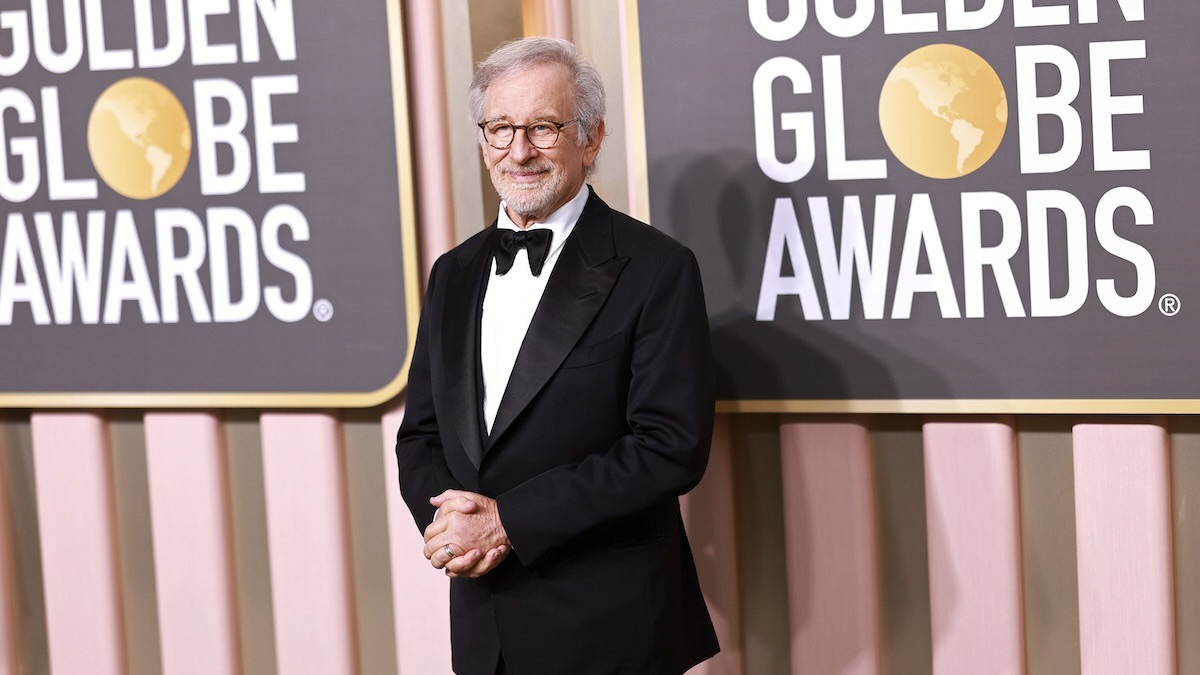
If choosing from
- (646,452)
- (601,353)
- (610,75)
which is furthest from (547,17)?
(646,452)

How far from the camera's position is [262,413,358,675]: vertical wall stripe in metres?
2.40

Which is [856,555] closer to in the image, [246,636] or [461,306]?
[461,306]

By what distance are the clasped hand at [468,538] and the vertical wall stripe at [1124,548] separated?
0.97 metres

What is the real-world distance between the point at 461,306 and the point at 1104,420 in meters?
1.05

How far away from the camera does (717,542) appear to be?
2221 mm

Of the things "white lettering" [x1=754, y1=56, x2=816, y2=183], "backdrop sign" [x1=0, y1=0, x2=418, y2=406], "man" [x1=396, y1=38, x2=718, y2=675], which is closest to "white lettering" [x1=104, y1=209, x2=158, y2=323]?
"backdrop sign" [x1=0, y1=0, x2=418, y2=406]

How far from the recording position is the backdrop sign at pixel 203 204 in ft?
7.50

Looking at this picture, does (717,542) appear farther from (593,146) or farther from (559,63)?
(559,63)

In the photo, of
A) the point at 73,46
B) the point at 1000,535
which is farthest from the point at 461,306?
the point at 73,46

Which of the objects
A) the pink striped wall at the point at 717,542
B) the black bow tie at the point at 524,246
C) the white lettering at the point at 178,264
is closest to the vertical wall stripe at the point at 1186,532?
the pink striped wall at the point at 717,542

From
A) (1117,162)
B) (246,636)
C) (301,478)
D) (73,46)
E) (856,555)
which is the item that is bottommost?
(246,636)

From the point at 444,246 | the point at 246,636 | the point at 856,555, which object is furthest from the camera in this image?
the point at 246,636

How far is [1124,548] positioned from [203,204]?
174 centimetres

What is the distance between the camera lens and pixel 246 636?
8.24 ft
